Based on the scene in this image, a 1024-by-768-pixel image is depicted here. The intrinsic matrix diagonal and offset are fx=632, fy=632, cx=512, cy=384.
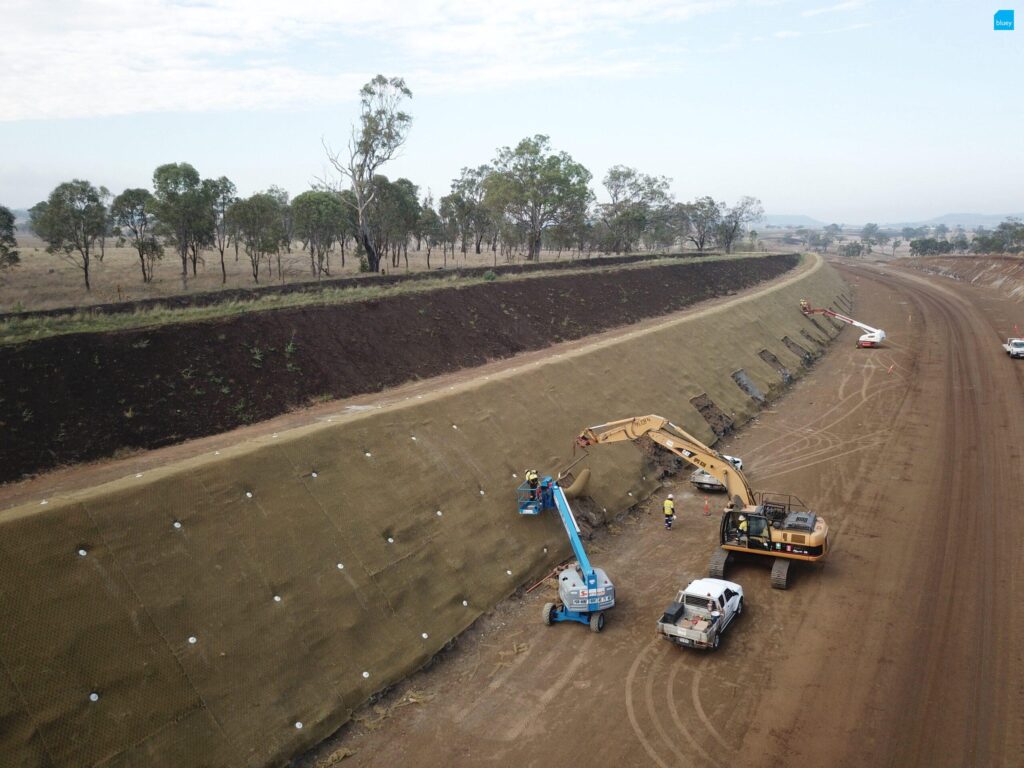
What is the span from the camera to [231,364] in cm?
2850

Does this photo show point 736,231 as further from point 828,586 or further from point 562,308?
point 828,586

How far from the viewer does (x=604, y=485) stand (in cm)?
2658

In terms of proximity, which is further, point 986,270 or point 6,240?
point 986,270

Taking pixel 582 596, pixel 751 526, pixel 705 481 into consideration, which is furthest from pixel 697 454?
pixel 582 596

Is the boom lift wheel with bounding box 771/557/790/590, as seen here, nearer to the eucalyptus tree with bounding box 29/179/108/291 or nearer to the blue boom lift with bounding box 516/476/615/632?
the blue boom lift with bounding box 516/476/615/632

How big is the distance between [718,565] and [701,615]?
3.51 meters

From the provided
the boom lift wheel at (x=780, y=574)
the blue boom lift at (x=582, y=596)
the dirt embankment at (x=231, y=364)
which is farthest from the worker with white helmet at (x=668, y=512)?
the dirt embankment at (x=231, y=364)

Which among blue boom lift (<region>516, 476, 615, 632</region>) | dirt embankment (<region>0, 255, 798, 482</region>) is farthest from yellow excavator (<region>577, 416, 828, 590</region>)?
dirt embankment (<region>0, 255, 798, 482</region>)

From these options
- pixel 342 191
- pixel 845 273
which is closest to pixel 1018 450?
pixel 342 191

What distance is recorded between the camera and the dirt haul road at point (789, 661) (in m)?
14.0

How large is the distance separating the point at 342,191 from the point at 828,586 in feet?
198

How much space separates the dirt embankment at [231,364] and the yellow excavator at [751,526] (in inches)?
630

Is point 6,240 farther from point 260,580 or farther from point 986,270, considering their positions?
point 986,270

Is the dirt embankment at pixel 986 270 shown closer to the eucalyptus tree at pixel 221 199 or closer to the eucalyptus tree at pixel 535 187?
the eucalyptus tree at pixel 535 187
